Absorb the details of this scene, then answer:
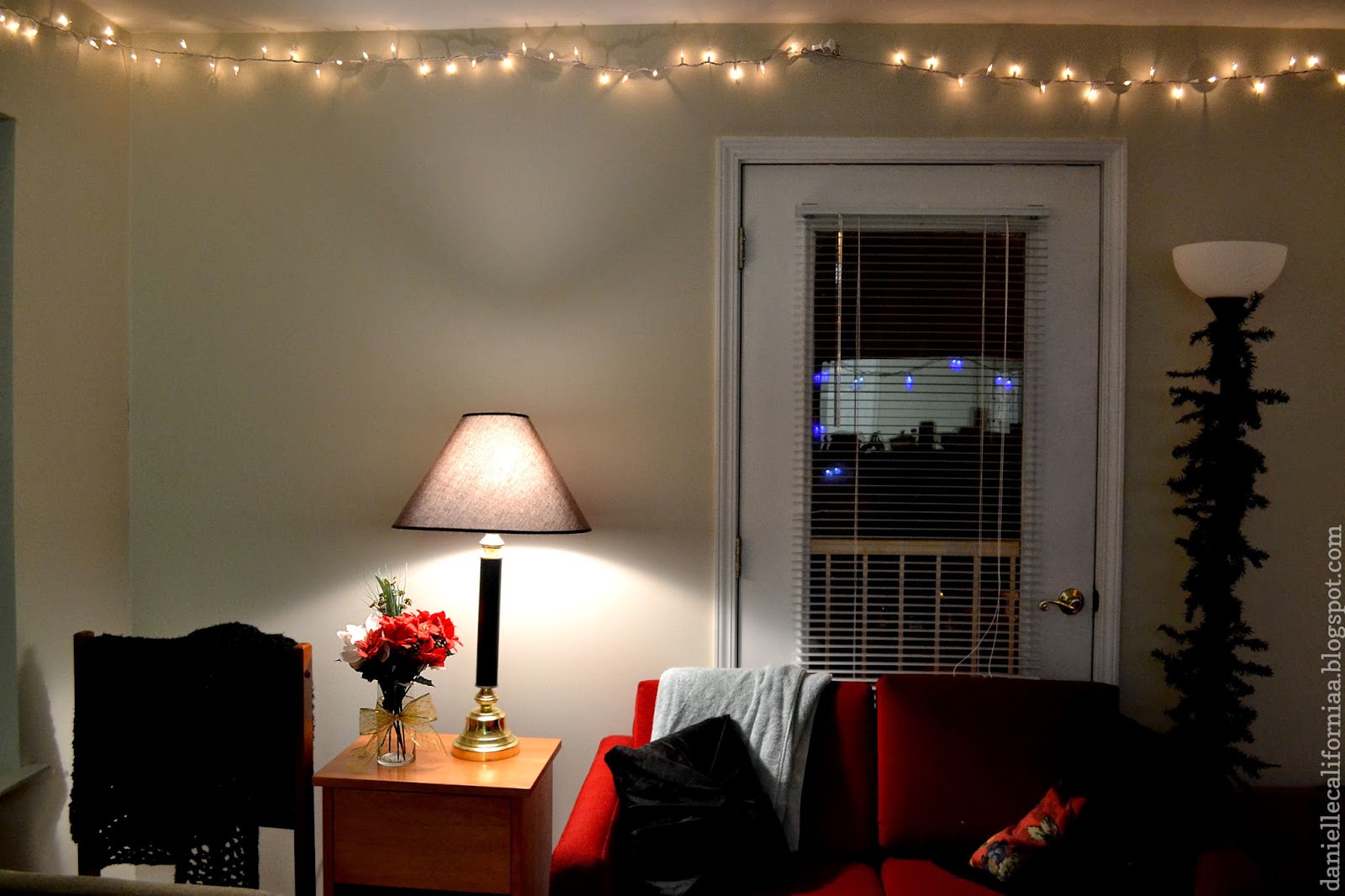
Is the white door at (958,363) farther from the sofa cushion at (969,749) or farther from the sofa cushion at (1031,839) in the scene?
the sofa cushion at (1031,839)

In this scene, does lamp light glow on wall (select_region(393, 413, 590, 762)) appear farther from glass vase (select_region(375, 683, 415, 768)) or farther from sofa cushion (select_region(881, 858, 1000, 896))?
sofa cushion (select_region(881, 858, 1000, 896))

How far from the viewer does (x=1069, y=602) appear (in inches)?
Answer: 103

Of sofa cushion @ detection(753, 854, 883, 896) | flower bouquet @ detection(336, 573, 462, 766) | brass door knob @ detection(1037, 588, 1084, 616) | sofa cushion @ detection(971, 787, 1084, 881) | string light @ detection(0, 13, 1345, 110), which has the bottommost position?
sofa cushion @ detection(753, 854, 883, 896)

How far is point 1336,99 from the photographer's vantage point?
103 inches

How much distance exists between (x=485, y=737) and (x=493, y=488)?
67 cm

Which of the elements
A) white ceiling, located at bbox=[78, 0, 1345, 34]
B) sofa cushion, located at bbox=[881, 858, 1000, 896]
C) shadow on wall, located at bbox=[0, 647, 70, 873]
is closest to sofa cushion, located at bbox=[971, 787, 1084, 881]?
sofa cushion, located at bbox=[881, 858, 1000, 896]

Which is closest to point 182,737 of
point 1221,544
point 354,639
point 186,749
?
point 186,749

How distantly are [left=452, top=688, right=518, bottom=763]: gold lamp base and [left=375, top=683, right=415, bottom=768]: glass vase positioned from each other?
0.44ft

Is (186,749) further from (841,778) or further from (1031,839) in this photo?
(1031,839)

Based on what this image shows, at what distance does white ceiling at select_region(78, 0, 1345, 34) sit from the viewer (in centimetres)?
252

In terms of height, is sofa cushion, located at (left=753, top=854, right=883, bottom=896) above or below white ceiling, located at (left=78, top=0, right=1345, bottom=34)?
below

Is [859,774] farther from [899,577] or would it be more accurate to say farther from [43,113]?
[43,113]

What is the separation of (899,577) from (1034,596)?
39cm

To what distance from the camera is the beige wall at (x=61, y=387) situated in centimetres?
236
